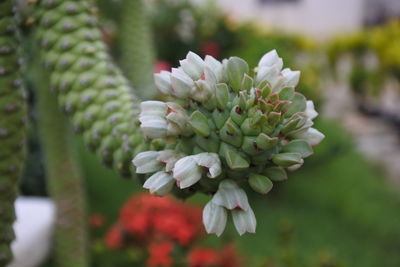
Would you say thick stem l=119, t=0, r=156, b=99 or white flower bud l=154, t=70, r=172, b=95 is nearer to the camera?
white flower bud l=154, t=70, r=172, b=95

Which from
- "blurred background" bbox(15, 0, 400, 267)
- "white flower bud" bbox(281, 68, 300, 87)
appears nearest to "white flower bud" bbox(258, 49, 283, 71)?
"white flower bud" bbox(281, 68, 300, 87)

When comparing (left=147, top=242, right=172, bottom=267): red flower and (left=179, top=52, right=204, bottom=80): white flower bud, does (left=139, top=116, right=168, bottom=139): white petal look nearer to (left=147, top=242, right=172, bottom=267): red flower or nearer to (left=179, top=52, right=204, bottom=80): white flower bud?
(left=179, top=52, right=204, bottom=80): white flower bud

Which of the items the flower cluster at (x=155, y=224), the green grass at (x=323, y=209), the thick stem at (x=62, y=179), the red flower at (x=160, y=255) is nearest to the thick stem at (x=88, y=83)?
the thick stem at (x=62, y=179)

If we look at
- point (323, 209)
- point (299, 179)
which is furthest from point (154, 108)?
point (299, 179)

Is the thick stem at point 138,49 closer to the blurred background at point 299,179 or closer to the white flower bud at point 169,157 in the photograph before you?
the blurred background at point 299,179

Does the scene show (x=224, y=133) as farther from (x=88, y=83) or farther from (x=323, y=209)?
(x=323, y=209)
